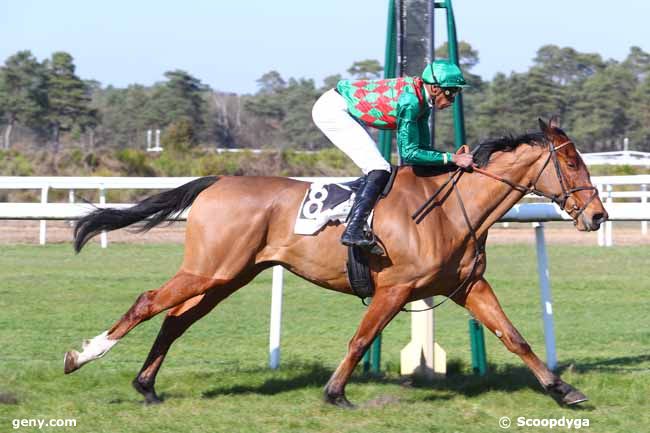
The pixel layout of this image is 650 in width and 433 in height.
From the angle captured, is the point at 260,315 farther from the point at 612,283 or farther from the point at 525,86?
the point at 525,86

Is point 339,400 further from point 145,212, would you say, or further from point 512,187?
point 145,212

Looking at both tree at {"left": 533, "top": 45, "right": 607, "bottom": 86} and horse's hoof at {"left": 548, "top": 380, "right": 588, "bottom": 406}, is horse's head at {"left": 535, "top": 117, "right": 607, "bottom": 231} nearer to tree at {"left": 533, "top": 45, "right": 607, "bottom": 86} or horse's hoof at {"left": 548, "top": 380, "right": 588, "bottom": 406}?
horse's hoof at {"left": 548, "top": 380, "right": 588, "bottom": 406}

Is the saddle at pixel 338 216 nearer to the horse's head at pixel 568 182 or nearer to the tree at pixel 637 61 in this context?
the horse's head at pixel 568 182

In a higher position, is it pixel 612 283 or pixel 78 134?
pixel 78 134

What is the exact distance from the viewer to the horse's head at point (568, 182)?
219 inches

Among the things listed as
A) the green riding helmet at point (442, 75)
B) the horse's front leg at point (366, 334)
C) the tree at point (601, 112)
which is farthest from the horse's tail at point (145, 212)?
the tree at point (601, 112)

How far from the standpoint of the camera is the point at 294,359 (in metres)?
7.34

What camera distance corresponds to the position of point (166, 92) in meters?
51.5

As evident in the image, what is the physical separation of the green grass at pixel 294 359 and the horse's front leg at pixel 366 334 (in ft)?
0.41

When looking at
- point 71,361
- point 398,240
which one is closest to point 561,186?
point 398,240

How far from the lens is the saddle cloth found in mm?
5727

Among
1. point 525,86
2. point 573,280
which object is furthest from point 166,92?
point 573,280

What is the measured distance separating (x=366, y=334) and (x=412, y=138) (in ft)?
3.72

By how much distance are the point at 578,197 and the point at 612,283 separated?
5.96 m
